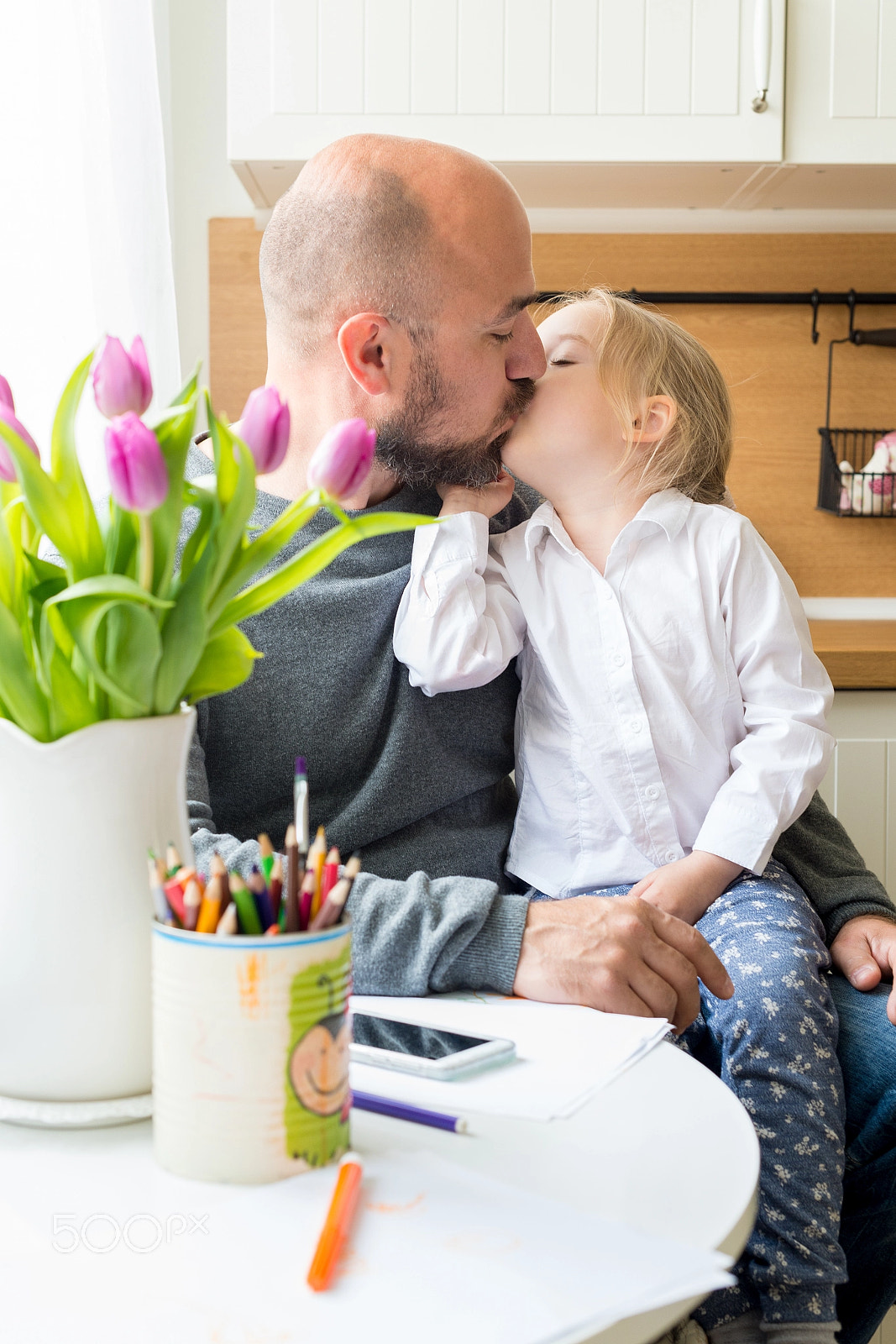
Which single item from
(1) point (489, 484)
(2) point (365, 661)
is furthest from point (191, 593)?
(1) point (489, 484)

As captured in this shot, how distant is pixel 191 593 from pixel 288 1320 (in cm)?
31

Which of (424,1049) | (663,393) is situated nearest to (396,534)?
(663,393)

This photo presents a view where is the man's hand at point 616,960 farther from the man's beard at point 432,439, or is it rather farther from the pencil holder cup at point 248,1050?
the man's beard at point 432,439

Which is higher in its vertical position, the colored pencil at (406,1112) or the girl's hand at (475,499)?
the girl's hand at (475,499)

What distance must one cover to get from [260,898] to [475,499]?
0.80 meters

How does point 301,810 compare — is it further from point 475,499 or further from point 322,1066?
point 475,499

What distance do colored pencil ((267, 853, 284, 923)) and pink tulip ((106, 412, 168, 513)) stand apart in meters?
0.17

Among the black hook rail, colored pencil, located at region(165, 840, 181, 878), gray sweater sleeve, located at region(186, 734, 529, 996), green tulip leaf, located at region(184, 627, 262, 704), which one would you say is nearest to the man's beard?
gray sweater sleeve, located at region(186, 734, 529, 996)

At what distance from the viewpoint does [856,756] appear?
1.82 metres

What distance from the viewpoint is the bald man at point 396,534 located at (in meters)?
1.17

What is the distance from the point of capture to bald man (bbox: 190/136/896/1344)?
117 cm

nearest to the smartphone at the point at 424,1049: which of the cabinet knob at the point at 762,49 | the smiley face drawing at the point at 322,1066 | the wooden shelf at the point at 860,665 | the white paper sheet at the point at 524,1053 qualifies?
the white paper sheet at the point at 524,1053

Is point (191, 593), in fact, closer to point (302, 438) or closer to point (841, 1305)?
point (302, 438)

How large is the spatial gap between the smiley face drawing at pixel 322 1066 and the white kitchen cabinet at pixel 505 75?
170 cm
